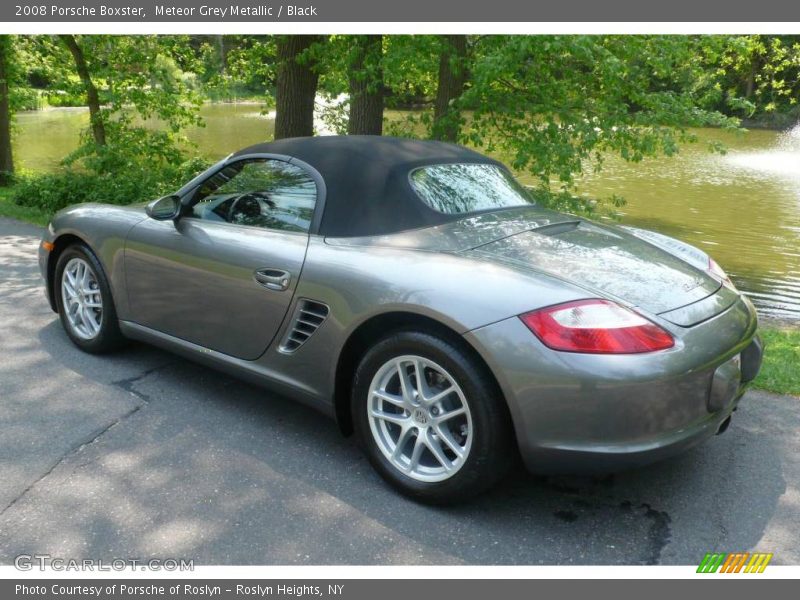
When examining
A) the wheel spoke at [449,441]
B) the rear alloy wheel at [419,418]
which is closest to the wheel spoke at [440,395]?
the rear alloy wheel at [419,418]

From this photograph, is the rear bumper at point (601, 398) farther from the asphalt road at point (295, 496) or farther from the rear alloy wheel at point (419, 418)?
the asphalt road at point (295, 496)

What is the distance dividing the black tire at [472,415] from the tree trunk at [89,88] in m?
12.7

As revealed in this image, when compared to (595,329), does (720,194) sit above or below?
below

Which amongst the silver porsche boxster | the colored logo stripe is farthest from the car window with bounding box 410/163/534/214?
the colored logo stripe

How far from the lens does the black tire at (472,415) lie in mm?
2781

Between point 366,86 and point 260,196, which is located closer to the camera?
point 260,196

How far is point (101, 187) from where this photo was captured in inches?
461

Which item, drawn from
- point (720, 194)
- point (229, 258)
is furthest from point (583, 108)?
point (720, 194)

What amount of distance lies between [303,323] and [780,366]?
321 centimetres

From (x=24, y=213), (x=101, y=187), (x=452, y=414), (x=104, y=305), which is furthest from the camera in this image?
(x=101, y=187)

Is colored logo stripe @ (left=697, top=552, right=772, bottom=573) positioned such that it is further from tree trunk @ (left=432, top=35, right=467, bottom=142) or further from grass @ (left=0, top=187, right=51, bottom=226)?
grass @ (left=0, top=187, right=51, bottom=226)

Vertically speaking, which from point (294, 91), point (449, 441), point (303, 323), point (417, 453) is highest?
point (294, 91)

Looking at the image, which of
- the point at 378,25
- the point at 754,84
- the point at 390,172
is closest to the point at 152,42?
the point at 378,25

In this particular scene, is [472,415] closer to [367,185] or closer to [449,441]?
[449,441]
